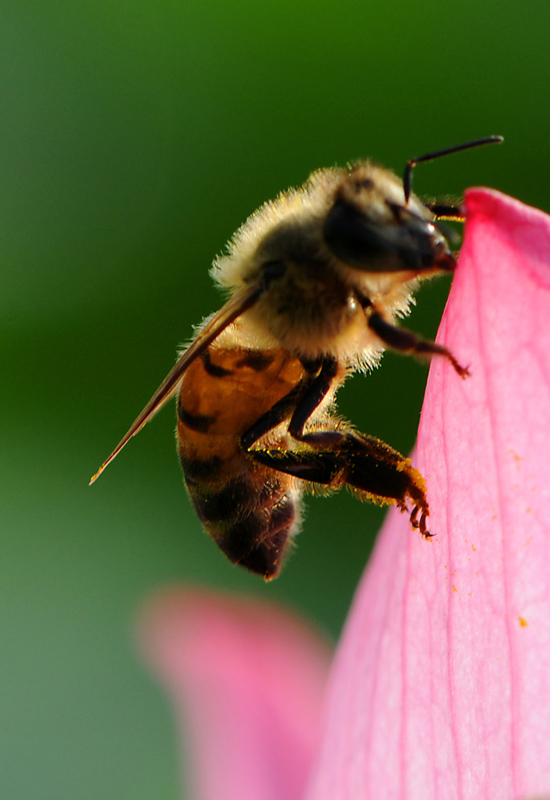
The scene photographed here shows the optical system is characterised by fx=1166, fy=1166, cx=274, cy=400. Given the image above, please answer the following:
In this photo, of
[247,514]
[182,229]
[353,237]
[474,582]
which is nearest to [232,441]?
[247,514]

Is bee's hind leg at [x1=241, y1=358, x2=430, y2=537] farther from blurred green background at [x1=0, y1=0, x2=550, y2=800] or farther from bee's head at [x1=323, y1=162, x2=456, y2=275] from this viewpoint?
blurred green background at [x1=0, y1=0, x2=550, y2=800]

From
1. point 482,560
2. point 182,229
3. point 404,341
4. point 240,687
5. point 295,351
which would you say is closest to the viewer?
point 482,560

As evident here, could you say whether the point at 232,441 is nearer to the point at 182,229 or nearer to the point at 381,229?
the point at 381,229

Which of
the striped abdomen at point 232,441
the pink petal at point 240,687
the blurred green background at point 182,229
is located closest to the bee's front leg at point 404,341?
the striped abdomen at point 232,441

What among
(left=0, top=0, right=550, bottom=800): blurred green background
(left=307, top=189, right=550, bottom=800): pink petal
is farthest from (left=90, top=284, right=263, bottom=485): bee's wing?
(left=0, top=0, right=550, bottom=800): blurred green background

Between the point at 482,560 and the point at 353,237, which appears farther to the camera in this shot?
the point at 353,237
